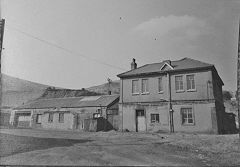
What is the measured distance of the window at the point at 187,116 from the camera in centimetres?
2327

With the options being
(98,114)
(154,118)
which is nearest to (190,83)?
(154,118)

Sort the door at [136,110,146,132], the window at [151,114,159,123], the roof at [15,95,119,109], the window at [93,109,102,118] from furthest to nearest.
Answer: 1. the roof at [15,95,119,109]
2. the window at [93,109,102,118]
3. the door at [136,110,146,132]
4. the window at [151,114,159,123]

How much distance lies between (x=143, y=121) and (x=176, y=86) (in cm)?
583

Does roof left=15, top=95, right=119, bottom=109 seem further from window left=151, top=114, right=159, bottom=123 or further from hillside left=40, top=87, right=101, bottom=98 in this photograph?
hillside left=40, top=87, right=101, bottom=98

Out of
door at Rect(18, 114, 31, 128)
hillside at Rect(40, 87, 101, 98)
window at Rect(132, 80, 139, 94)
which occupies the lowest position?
door at Rect(18, 114, 31, 128)

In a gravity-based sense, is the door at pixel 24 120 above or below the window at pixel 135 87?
below

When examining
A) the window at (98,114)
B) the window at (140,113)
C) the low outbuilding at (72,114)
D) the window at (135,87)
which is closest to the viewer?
the window at (140,113)

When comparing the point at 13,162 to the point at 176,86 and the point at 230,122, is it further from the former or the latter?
the point at 230,122

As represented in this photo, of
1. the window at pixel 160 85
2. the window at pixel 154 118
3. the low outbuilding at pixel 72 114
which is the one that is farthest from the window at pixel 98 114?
the window at pixel 160 85

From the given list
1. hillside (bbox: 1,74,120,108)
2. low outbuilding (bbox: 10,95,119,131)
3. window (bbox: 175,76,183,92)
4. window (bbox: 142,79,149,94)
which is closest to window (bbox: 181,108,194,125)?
window (bbox: 175,76,183,92)

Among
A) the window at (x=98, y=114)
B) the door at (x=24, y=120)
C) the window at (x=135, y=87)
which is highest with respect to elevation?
the window at (x=135, y=87)

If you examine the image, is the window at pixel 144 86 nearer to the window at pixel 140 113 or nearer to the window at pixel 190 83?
the window at pixel 140 113

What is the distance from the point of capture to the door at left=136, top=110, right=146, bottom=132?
2547 cm

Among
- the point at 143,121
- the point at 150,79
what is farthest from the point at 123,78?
the point at 143,121
